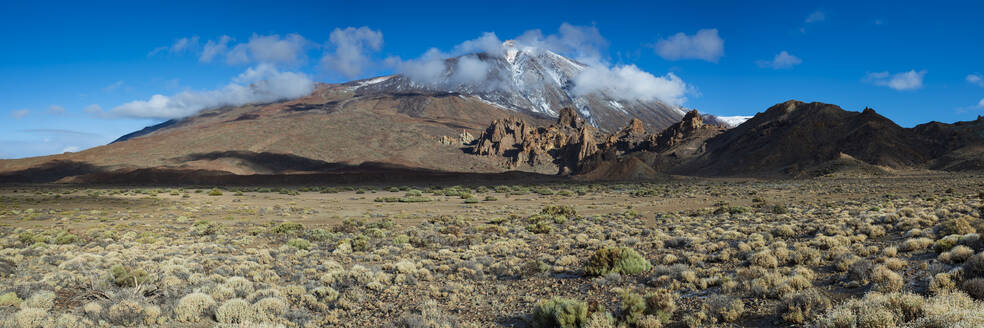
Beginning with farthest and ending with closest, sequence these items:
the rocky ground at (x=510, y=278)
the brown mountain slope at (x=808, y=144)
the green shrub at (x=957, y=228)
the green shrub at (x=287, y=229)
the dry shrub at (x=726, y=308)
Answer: the brown mountain slope at (x=808, y=144) < the green shrub at (x=287, y=229) < the green shrub at (x=957, y=228) < the rocky ground at (x=510, y=278) < the dry shrub at (x=726, y=308)

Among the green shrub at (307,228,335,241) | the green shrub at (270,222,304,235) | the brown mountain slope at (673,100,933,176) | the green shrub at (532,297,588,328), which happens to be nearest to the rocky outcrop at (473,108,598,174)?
the brown mountain slope at (673,100,933,176)

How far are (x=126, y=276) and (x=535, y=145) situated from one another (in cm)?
12098

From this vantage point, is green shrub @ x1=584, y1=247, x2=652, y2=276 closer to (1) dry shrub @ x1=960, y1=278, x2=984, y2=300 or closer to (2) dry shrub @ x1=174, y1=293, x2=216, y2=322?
(1) dry shrub @ x1=960, y1=278, x2=984, y2=300

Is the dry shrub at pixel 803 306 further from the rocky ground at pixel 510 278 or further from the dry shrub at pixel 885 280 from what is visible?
the dry shrub at pixel 885 280

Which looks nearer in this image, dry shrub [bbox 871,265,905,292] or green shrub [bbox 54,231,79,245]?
dry shrub [bbox 871,265,905,292]

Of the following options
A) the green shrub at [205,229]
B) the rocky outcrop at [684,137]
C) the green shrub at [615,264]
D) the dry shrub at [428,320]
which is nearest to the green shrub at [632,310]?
the dry shrub at [428,320]

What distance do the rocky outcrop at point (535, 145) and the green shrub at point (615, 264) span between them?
10196cm

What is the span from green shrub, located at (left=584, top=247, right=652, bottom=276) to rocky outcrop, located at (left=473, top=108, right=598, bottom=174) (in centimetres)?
10196

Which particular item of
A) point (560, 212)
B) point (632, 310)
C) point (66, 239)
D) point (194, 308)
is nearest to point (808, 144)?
point (560, 212)

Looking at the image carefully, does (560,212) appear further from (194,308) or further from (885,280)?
(194,308)

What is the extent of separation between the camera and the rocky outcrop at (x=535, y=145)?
120250mm

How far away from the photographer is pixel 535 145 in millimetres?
129250

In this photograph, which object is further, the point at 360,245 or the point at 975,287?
the point at 360,245

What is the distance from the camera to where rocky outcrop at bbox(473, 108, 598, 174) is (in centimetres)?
12025
